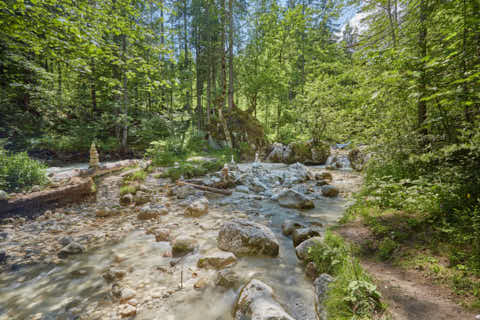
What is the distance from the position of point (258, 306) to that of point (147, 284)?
173 centimetres

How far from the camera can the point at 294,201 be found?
584 cm

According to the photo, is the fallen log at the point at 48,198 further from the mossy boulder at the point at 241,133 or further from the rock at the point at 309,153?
the rock at the point at 309,153

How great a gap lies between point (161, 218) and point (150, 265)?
202 cm

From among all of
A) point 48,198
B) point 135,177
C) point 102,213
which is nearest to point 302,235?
point 102,213

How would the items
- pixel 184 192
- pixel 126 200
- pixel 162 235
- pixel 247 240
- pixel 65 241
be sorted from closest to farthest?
pixel 247 240 < pixel 65 241 < pixel 162 235 < pixel 126 200 < pixel 184 192

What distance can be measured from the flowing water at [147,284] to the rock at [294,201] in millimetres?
1716

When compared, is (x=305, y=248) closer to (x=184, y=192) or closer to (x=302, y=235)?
(x=302, y=235)

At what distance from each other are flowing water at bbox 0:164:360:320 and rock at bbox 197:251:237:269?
0.11m

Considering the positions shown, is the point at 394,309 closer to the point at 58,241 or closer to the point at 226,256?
the point at 226,256

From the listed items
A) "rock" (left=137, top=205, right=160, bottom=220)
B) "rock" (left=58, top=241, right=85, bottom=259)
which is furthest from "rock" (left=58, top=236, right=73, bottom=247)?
"rock" (left=137, top=205, right=160, bottom=220)

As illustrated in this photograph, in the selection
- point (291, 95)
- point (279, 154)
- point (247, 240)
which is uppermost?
point (291, 95)

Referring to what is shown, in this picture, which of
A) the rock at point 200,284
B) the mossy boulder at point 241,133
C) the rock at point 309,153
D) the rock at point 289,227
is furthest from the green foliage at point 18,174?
the rock at point 309,153

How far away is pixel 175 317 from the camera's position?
2.27m

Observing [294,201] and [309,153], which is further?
[309,153]
